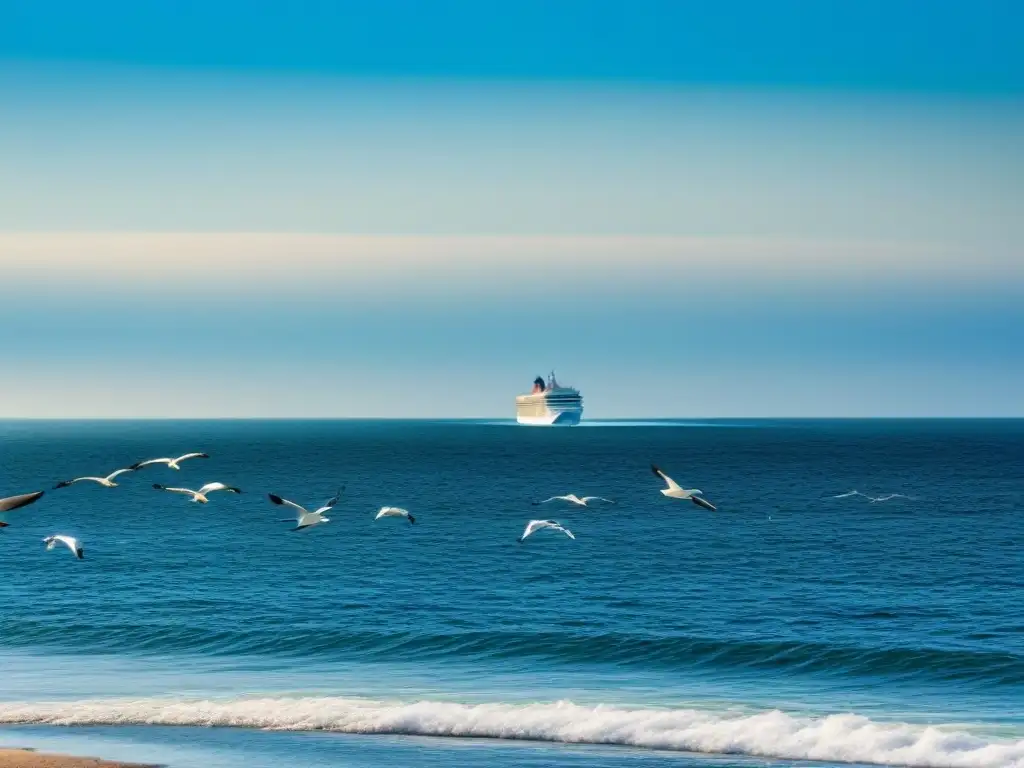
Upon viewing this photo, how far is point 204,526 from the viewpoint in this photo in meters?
86.4

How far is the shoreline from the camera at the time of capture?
27203 mm

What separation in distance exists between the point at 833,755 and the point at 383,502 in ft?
259

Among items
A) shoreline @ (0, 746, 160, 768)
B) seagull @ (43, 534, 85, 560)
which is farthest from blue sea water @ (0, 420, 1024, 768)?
seagull @ (43, 534, 85, 560)

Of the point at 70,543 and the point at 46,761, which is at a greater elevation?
the point at 70,543

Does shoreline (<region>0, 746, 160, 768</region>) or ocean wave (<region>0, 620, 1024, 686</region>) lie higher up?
ocean wave (<region>0, 620, 1024, 686</region>)

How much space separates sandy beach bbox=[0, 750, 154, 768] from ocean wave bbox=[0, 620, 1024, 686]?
14055 mm

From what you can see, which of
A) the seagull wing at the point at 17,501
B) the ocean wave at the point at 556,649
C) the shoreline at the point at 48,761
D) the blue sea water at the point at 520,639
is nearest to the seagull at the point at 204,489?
the blue sea water at the point at 520,639

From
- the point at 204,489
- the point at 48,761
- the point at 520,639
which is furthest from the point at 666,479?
the point at 48,761

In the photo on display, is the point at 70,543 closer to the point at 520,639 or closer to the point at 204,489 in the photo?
the point at 204,489

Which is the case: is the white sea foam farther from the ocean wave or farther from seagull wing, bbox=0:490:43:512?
the ocean wave

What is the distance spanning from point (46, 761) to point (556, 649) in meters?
18.3

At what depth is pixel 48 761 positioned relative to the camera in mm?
27500

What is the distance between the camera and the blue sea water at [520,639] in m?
30.8

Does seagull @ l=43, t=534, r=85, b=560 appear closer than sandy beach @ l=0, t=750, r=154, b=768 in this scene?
No
